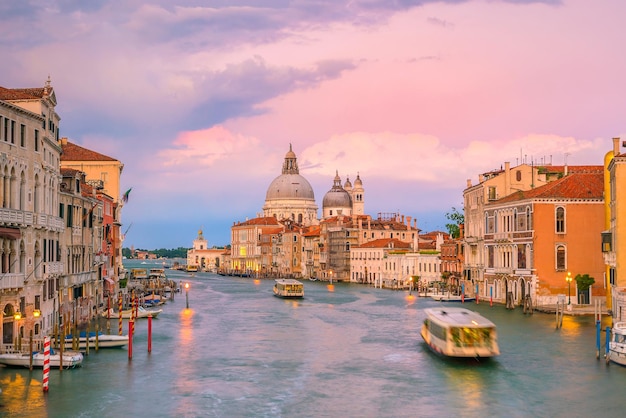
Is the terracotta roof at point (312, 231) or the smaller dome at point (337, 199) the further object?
the smaller dome at point (337, 199)

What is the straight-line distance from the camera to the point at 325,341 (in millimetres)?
35281

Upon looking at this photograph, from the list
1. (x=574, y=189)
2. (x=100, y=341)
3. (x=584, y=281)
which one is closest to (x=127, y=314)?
(x=100, y=341)

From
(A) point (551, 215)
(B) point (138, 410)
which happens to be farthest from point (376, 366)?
(A) point (551, 215)

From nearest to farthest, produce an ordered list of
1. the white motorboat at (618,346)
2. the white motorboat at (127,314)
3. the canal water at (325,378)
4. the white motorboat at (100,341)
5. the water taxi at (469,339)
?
the canal water at (325,378) → the white motorboat at (618,346) → the water taxi at (469,339) → the white motorboat at (100,341) → the white motorboat at (127,314)

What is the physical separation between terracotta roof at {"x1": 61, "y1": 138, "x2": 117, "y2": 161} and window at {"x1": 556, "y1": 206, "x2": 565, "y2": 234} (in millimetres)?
24094

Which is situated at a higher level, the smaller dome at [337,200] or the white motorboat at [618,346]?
the smaller dome at [337,200]

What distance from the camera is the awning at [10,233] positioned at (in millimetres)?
24344

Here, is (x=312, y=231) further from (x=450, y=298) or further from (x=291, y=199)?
(x=450, y=298)

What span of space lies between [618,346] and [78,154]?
3217cm

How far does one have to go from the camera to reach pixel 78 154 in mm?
49188

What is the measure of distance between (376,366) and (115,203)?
25299 mm

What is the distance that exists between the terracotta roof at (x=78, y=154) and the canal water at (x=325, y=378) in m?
13.3

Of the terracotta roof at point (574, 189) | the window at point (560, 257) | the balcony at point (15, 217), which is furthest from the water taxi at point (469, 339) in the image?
the terracotta roof at point (574, 189)

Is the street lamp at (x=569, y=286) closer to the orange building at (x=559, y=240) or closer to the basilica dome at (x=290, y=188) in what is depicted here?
the orange building at (x=559, y=240)
